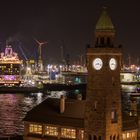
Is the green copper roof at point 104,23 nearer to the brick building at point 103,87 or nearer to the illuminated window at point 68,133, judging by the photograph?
the brick building at point 103,87

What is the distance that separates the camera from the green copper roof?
38594 mm

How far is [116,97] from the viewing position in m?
38.5

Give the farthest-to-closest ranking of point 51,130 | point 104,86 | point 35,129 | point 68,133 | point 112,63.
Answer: point 35,129 → point 51,130 → point 68,133 → point 112,63 → point 104,86

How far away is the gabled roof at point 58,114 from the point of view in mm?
45969

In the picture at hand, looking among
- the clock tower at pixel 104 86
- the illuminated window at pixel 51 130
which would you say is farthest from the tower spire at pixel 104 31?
the illuminated window at pixel 51 130

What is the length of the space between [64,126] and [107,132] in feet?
30.3

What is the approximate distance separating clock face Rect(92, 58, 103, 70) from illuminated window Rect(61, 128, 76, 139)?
9.40 meters

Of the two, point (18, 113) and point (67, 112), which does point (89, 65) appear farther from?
point (18, 113)

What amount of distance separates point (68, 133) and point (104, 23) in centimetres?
1259

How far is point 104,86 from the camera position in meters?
37.9

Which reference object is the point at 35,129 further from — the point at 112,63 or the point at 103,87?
the point at 112,63

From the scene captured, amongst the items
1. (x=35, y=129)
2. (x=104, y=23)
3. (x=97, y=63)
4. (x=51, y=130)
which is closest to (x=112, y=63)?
(x=97, y=63)

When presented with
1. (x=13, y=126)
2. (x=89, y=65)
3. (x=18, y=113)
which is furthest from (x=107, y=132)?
(x=18, y=113)

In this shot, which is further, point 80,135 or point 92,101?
point 80,135
